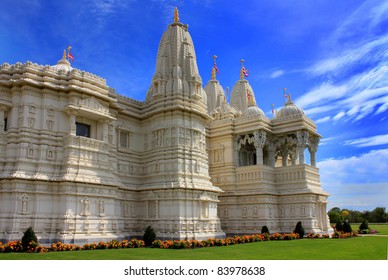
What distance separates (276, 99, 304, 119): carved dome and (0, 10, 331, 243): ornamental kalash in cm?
12

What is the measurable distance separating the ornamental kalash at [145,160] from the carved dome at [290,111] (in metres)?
0.12

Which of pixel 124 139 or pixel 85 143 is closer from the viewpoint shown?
pixel 85 143

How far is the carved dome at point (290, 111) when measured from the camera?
1704 inches

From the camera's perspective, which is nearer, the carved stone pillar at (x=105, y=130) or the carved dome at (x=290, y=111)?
A: the carved stone pillar at (x=105, y=130)

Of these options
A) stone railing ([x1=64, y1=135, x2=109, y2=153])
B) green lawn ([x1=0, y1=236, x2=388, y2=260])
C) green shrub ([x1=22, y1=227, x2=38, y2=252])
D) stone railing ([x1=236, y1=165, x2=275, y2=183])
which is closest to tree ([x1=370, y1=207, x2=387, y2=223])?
stone railing ([x1=236, y1=165, x2=275, y2=183])

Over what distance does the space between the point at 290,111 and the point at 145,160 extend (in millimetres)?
17743

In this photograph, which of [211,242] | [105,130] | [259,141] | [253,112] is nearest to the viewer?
[211,242]

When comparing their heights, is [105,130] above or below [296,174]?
above

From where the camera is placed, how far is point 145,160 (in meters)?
36.6

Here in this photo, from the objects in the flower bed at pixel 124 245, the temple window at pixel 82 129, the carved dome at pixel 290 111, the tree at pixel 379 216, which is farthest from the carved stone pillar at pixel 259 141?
the tree at pixel 379 216

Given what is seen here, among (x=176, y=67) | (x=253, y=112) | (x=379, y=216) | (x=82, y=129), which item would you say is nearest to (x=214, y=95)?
(x=253, y=112)

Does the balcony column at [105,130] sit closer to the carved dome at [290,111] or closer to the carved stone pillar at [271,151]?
the carved stone pillar at [271,151]

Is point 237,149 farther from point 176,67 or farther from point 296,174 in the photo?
point 176,67

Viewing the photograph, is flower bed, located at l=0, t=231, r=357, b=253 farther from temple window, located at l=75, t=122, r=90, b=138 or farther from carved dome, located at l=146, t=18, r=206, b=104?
carved dome, located at l=146, t=18, r=206, b=104
